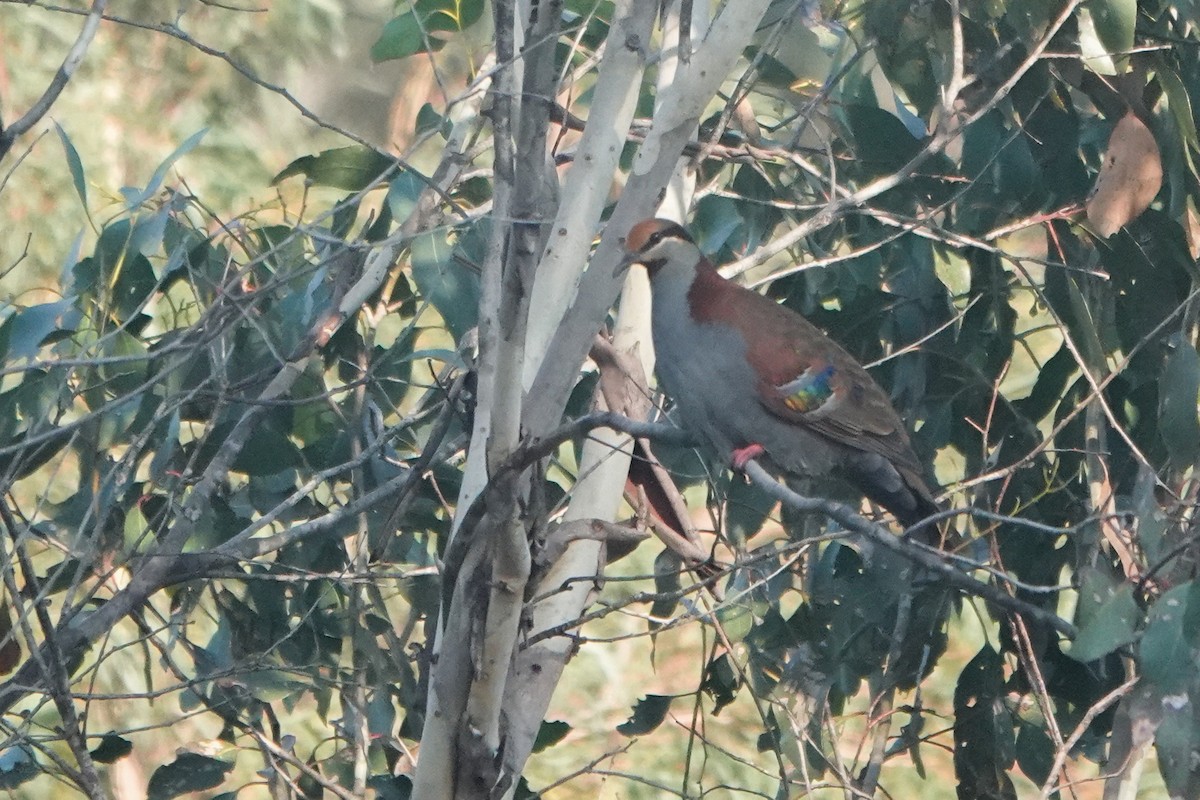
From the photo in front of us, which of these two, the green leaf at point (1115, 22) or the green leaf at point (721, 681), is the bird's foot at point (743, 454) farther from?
the green leaf at point (1115, 22)

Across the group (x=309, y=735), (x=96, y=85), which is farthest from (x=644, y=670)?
(x=96, y=85)

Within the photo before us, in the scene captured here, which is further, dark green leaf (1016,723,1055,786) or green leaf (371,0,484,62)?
dark green leaf (1016,723,1055,786)

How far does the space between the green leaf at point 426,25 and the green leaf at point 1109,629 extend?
2.09 m

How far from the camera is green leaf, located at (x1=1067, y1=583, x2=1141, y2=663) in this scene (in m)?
2.48

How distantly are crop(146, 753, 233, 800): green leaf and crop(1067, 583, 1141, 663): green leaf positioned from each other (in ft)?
7.40

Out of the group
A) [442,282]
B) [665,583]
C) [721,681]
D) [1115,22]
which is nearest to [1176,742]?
[721,681]

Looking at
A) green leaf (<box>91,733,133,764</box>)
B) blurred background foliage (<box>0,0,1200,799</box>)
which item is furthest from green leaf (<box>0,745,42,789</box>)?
green leaf (<box>91,733,133,764</box>)

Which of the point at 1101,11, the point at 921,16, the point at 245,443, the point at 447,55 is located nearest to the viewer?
the point at 1101,11

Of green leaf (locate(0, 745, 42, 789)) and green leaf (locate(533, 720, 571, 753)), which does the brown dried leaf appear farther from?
green leaf (locate(0, 745, 42, 789))

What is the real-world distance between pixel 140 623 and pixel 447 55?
8230mm

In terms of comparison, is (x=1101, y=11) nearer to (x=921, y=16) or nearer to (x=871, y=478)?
(x=921, y=16)

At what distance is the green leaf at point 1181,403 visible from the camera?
10.3ft

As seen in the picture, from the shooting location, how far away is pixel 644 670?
357 inches

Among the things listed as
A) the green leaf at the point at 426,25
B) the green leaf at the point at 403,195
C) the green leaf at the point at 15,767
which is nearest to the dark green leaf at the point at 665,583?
the green leaf at the point at 403,195
